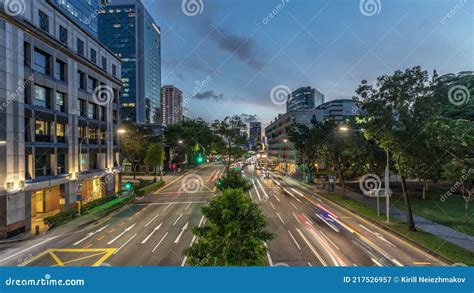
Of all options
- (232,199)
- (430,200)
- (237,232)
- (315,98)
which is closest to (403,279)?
(237,232)

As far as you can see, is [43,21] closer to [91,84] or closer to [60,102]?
[60,102]

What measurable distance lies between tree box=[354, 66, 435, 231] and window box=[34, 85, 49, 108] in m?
29.5

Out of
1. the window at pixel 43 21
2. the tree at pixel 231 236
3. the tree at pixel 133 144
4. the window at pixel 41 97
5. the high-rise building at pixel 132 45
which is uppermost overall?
the high-rise building at pixel 132 45

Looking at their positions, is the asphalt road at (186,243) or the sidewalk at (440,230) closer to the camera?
the asphalt road at (186,243)

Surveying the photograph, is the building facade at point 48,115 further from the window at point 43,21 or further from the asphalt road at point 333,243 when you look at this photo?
the asphalt road at point 333,243

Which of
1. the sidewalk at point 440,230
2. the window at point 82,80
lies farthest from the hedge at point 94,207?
the sidewalk at point 440,230

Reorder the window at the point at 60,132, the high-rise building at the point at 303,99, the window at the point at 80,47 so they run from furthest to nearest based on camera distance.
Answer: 1. the high-rise building at the point at 303,99
2. the window at the point at 80,47
3. the window at the point at 60,132

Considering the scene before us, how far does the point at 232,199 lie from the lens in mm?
9625

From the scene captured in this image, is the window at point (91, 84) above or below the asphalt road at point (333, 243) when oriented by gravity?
above

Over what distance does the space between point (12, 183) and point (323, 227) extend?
26.1 m

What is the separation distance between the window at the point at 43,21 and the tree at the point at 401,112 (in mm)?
30305

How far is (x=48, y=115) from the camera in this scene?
89.0 feet

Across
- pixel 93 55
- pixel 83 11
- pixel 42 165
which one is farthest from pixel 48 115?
pixel 83 11

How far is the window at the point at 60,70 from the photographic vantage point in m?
29.3
